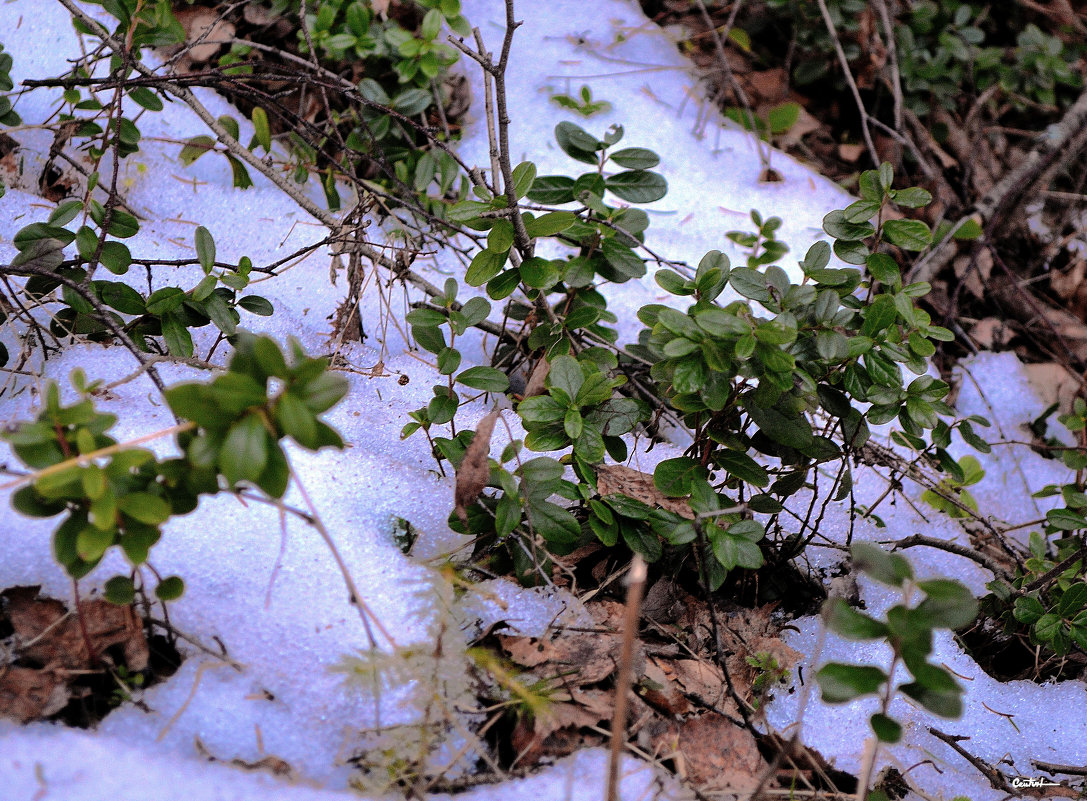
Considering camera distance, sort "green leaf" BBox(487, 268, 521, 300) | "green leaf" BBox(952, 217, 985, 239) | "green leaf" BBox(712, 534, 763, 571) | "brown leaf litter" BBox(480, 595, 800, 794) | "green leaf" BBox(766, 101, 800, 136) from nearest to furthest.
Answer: "brown leaf litter" BBox(480, 595, 800, 794) < "green leaf" BBox(712, 534, 763, 571) < "green leaf" BBox(487, 268, 521, 300) < "green leaf" BBox(952, 217, 985, 239) < "green leaf" BBox(766, 101, 800, 136)

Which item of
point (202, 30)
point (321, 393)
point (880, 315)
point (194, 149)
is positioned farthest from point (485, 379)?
point (202, 30)

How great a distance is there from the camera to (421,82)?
7.05ft

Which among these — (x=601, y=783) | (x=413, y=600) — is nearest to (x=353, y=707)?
(x=413, y=600)

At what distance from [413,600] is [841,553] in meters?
0.91

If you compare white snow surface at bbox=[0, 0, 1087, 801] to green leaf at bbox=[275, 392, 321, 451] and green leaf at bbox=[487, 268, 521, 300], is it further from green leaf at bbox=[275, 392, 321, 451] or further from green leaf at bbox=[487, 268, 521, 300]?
green leaf at bbox=[275, 392, 321, 451]

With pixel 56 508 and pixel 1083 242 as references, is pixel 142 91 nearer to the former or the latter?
pixel 56 508

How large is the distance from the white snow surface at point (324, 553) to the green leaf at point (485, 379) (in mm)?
149

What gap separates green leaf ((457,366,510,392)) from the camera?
150 cm

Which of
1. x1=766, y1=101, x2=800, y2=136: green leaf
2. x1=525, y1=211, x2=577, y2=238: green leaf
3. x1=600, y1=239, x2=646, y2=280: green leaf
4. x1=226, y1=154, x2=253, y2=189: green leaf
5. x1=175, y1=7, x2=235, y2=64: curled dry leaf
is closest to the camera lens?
x1=525, y1=211, x2=577, y2=238: green leaf

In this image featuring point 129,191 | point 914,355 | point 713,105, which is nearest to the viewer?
point 914,355

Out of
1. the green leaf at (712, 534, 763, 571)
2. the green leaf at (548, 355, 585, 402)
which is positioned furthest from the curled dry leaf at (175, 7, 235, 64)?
the green leaf at (712, 534, 763, 571)

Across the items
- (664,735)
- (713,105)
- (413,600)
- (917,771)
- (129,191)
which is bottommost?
(917,771)

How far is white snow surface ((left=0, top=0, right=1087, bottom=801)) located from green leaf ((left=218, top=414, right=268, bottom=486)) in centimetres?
37

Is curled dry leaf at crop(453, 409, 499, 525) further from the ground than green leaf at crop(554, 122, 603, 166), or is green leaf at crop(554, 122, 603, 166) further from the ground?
green leaf at crop(554, 122, 603, 166)
